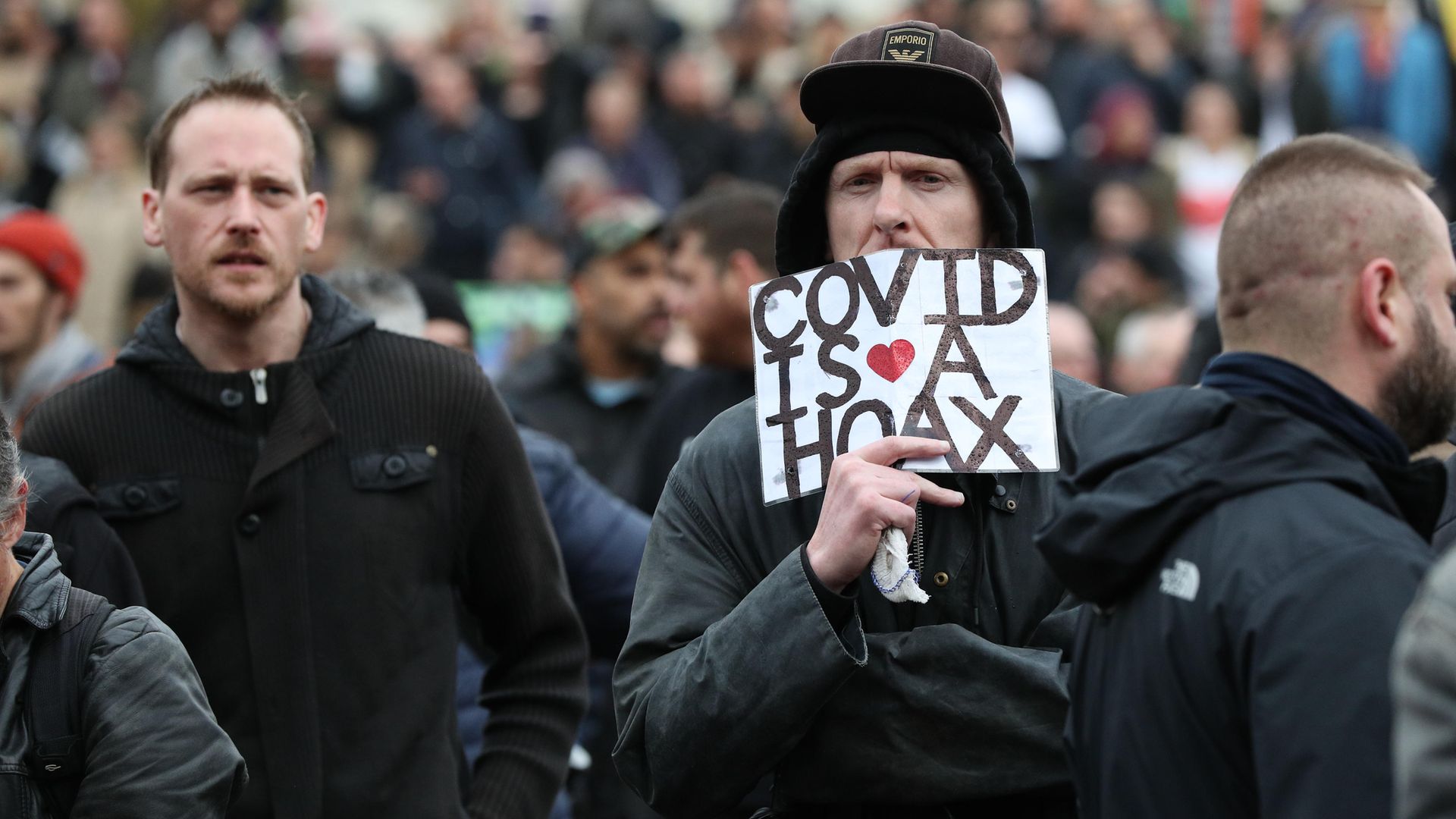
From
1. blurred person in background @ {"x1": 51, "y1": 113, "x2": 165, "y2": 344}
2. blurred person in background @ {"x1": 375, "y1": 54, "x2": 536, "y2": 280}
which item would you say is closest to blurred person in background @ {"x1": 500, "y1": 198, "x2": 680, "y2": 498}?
blurred person in background @ {"x1": 51, "y1": 113, "x2": 165, "y2": 344}

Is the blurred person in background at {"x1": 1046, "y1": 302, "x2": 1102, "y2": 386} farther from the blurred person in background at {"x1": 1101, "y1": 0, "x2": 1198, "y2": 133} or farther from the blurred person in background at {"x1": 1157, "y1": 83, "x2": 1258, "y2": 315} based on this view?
the blurred person in background at {"x1": 1101, "y1": 0, "x2": 1198, "y2": 133}

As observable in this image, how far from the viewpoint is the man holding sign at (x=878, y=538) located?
10.5ft

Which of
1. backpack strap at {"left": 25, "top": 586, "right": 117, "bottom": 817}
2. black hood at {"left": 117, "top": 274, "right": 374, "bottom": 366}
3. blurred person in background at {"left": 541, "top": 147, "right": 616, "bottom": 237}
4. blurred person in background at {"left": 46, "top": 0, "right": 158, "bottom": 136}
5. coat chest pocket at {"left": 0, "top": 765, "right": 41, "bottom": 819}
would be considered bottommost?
coat chest pocket at {"left": 0, "top": 765, "right": 41, "bottom": 819}

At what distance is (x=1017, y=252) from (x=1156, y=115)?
42.9 feet

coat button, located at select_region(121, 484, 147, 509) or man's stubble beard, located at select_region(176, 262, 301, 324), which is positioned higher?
man's stubble beard, located at select_region(176, 262, 301, 324)

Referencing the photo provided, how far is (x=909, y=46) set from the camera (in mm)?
3641

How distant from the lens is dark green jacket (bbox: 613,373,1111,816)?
10.5 ft

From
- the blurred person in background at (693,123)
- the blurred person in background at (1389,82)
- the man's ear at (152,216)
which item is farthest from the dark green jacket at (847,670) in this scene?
the blurred person in background at (693,123)

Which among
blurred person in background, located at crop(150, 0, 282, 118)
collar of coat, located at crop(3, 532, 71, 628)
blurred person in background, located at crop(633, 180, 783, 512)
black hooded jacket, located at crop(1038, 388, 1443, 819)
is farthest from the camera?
blurred person in background, located at crop(150, 0, 282, 118)

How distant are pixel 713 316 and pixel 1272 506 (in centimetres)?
396

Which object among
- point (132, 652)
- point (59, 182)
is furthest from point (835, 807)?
point (59, 182)

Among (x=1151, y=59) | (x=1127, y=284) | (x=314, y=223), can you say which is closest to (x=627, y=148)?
(x=1151, y=59)

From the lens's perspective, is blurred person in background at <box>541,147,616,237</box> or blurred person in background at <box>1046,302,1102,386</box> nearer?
blurred person in background at <box>1046,302,1102,386</box>

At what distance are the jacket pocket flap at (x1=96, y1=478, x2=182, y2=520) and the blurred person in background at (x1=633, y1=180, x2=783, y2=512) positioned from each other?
2.39 meters
